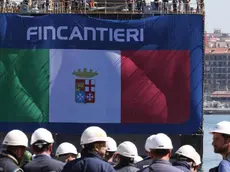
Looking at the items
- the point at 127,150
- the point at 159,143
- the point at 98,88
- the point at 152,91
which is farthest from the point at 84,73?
the point at 159,143

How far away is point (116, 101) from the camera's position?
34438mm

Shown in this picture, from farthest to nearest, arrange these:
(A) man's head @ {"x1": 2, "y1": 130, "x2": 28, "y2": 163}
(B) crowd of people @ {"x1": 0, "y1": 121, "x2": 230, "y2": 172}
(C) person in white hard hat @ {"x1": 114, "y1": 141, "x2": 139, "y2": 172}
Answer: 1. (C) person in white hard hat @ {"x1": 114, "y1": 141, "x2": 139, "y2": 172}
2. (A) man's head @ {"x1": 2, "y1": 130, "x2": 28, "y2": 163}
3. (B) crowd of people @ {"x1": 0, "y1": 121, "x2": 230, "y2": 172}

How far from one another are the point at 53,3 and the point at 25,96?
13.1 ft

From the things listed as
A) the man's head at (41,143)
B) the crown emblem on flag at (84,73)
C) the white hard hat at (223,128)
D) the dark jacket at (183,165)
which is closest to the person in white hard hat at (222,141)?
the white hard hat at (223,128)

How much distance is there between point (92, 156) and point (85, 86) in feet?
73.3

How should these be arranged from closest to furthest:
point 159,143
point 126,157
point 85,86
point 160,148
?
point 160,148, point 159,143, point 126,157, point 85,86

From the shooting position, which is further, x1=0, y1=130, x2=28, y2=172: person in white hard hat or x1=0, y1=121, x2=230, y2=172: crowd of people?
x1=0, y1=130, x2=28, y2=172: person in white hard hat

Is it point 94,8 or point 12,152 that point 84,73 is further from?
point 12,152

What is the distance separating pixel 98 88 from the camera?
3447cm

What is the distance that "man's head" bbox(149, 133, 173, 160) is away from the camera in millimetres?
12367

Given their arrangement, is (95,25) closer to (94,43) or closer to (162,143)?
(94,43)

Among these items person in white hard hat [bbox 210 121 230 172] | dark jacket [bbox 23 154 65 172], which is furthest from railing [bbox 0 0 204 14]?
person in white hard hat [bbox 210 121 230 172]

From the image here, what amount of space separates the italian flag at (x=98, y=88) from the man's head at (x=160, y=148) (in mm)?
21700

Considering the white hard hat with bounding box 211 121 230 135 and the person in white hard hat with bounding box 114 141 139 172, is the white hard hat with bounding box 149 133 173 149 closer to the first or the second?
the white hard hat with bounding box 211 121 230 135
